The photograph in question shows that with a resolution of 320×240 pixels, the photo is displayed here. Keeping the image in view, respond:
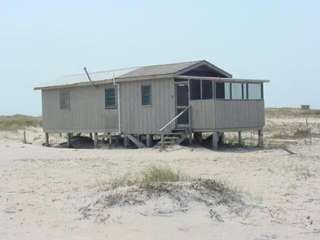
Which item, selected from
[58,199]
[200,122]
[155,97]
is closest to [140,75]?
[155,97]

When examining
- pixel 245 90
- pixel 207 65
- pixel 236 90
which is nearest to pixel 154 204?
pixel 236 90

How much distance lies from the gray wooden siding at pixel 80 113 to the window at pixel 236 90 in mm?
5600

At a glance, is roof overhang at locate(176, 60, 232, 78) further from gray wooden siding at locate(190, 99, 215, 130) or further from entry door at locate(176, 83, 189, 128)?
gray wooden siding at locate(190, 99, 215, 130)

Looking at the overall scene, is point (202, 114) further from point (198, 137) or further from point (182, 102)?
point (198, 137)

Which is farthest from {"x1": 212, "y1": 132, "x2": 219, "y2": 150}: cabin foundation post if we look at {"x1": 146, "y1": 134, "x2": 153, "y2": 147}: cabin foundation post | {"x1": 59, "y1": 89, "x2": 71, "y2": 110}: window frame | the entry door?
{"x1": 59, "y1": 89, "x2": 71, "y2": 110}: window frame

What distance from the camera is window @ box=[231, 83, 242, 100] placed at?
31.3 metres

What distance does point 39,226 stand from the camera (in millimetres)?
11266

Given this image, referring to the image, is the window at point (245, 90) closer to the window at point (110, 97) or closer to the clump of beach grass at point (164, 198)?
the window at point (110, 97)

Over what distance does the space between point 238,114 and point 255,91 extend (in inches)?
77.1

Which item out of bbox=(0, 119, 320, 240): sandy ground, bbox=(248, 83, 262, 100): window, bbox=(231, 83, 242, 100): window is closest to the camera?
bbox=(0, 119, 320, 240): sandy ground

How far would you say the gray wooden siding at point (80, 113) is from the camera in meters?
34.0

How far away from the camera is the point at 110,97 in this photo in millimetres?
33781

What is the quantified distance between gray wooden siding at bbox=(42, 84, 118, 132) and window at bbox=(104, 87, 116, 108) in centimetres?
20

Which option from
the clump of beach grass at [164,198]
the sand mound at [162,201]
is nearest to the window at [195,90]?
the clump of beach grass at [164,198]
